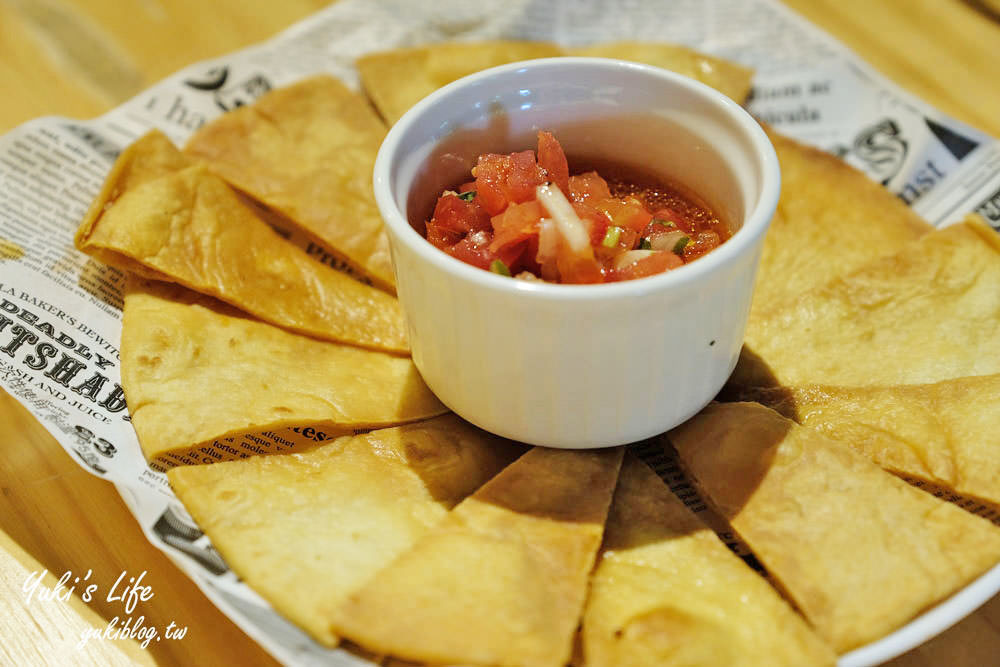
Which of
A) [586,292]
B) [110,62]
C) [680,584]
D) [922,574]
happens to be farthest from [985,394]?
[110,62]

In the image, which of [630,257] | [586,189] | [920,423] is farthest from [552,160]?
[920,423]

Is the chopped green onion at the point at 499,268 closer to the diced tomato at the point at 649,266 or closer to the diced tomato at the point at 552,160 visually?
the diced tomato at the point at 649,266

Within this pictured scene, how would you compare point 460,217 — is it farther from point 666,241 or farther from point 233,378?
point 233,378

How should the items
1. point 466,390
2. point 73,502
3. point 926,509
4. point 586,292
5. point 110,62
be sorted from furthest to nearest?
point 110,62 → point 73,502 → point 466,390 → point 926,509 → point 586,292

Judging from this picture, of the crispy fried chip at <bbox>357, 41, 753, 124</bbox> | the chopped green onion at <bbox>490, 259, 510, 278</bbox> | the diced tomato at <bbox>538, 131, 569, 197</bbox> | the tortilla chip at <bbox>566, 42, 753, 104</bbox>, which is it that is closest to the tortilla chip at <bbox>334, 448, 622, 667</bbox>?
the chopped green onion at <bbox>490, 259, 510, 278</bbox>

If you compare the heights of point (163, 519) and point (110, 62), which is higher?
point (110, 62)

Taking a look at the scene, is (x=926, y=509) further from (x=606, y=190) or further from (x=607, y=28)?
(x=607, y=28)

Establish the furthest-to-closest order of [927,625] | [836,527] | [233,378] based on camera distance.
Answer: [233,378] → [836,527] → [927,625]
